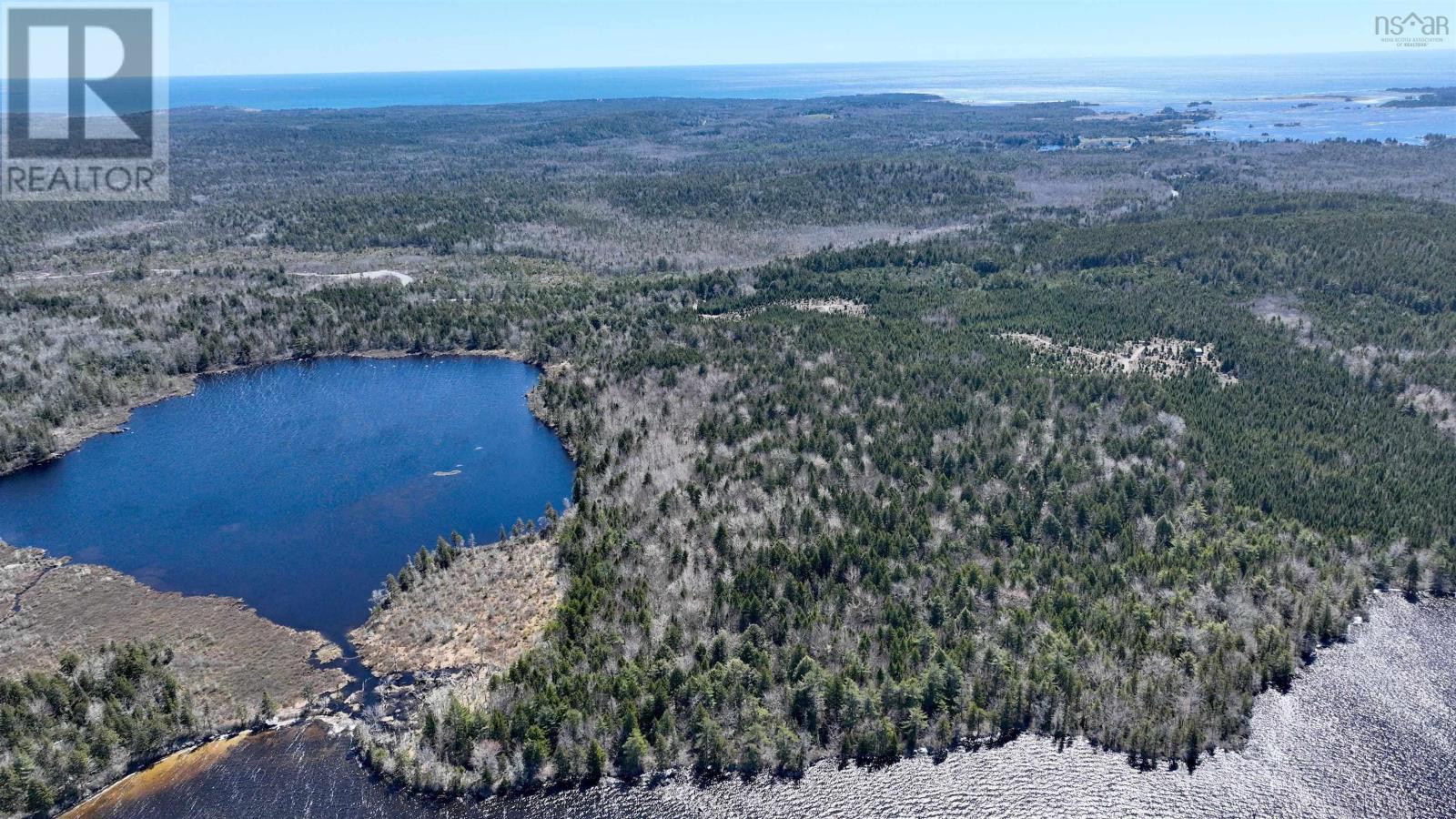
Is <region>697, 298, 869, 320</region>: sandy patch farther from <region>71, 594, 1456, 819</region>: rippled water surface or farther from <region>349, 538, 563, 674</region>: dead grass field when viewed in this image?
<region>71, 594, 1456, 819</region>: rippled water surface

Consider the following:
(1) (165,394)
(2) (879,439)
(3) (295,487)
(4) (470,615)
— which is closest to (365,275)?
(1) (165,394)

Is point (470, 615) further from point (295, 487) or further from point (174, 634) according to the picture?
point (295, 487)

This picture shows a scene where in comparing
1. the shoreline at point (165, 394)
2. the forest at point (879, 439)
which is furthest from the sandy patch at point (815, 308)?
the shoreline at point (165, 394)

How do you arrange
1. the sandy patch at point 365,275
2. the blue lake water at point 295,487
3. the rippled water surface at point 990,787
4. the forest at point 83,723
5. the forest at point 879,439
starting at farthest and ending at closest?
1. the sandy patch at point 365,275
2. the blue lake water at point 295,487
3. the forest at point 879,439
4. the rippled water surface at point 990,787
5. the forest at point 83,723

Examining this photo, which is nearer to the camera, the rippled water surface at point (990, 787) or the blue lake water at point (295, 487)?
the rippled water surface at point (990, 787)

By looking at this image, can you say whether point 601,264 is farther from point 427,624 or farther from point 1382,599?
point 1382,599

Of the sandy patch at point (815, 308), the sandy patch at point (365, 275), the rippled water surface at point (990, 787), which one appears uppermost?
the sandy patch at point (365, 275)

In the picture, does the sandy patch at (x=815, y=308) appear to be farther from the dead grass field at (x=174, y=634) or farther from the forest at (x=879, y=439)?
the dead grass field at (x=174, y=634)
